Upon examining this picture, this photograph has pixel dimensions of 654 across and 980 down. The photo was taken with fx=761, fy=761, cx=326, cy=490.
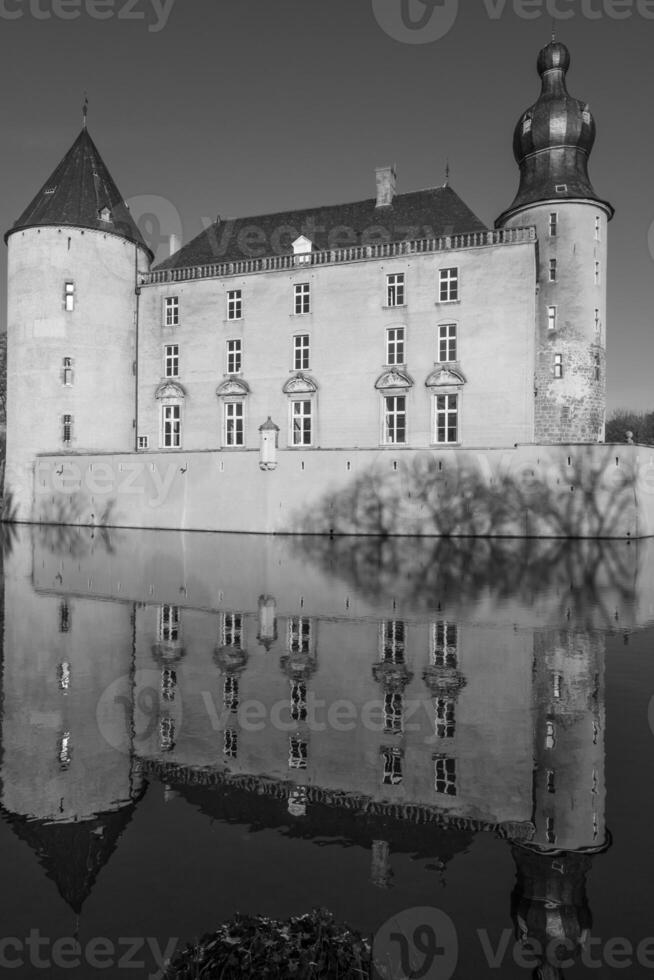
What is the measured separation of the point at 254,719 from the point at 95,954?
12.1ft

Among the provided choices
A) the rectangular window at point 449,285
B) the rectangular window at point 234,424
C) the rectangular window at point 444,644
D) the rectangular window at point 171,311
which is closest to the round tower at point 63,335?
the rectangular window at point 171,311

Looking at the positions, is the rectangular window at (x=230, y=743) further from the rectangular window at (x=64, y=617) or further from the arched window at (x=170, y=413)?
the arched window at (x=170, y=413)

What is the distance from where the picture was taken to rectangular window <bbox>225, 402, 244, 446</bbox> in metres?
40.0

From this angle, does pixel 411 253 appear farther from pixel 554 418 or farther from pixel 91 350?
pixel 91 350

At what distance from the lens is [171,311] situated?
41625mm

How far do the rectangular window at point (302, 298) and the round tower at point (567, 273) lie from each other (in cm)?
1150

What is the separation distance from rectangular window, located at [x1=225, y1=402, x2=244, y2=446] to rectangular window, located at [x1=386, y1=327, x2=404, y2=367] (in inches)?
326

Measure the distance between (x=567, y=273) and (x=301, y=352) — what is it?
13.7 metres

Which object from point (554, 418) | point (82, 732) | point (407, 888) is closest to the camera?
point (407, 888)

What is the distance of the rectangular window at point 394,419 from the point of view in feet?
121

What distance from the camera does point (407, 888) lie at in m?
4.68

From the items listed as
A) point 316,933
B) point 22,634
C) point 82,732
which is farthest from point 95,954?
point 22,634

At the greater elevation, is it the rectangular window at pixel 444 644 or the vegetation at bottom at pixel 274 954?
the vegetation at bottom at pixel 274 954

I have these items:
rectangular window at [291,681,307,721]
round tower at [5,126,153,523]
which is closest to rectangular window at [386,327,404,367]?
round tower at [5,126,153,523]
